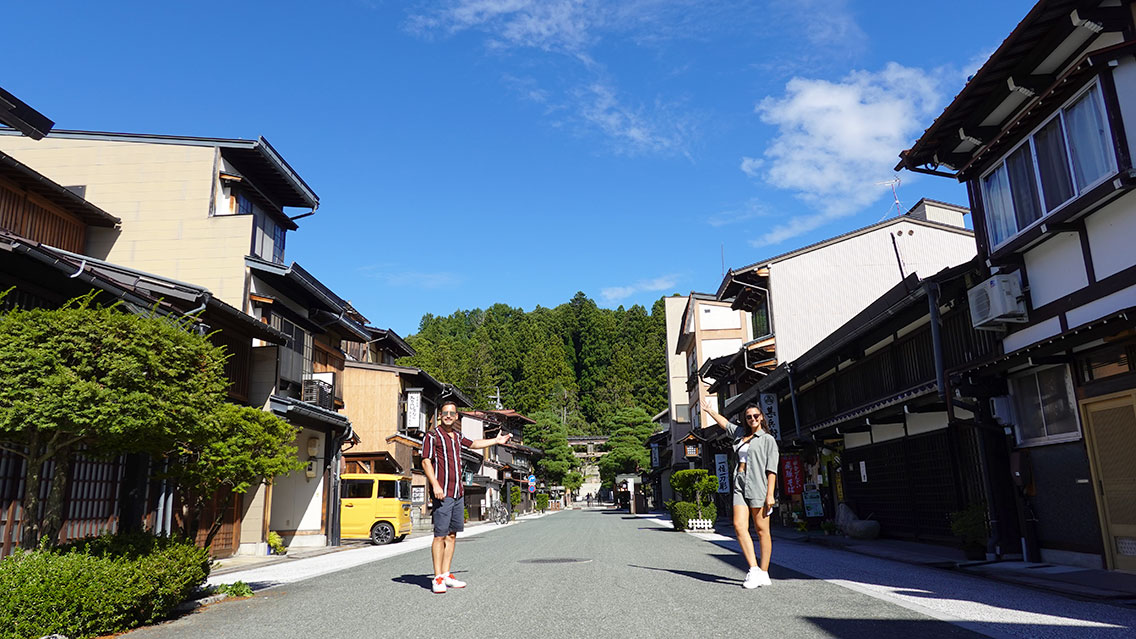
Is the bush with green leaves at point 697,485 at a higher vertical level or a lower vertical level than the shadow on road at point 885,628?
higher

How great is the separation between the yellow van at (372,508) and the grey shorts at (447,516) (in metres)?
14.8

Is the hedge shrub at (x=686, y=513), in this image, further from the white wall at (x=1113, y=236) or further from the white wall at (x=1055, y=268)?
the white wall at (x=1113, y=236)

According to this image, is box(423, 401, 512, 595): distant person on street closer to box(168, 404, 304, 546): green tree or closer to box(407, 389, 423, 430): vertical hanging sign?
box(168, 404, 304, 546): green tree

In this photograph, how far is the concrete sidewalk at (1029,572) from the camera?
6922mm

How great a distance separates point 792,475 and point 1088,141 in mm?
15564

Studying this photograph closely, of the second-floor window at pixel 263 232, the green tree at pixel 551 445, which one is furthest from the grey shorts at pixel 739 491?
the green tree at pixel 551 445

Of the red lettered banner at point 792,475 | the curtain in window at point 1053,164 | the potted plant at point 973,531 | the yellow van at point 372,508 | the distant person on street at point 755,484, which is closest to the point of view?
the distant person on street at point 755,484

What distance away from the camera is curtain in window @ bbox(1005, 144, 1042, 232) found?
9.80m

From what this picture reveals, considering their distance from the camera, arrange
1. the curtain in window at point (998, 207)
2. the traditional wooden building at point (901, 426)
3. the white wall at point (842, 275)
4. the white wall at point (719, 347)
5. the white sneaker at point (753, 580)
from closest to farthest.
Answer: the white sneaker at point (753, 580) → the curtain in window at point (998, 207) → the traditional wooden building at point (901, 426) → the white wall at point (842, 275) → the white wall at point (719, 347)

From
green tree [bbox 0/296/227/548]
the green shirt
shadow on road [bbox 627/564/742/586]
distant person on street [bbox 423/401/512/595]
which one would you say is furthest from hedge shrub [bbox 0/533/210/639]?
the green shirt

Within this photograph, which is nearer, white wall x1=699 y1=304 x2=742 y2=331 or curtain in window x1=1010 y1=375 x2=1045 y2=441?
curtain in window x1=1010 y1=375 x2=1045 y2=441

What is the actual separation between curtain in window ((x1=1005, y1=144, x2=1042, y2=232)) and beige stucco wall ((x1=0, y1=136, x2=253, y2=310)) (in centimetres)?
1559

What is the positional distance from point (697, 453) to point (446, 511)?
35.8 m

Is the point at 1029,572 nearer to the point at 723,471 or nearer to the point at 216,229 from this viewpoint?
the point at 216,229
